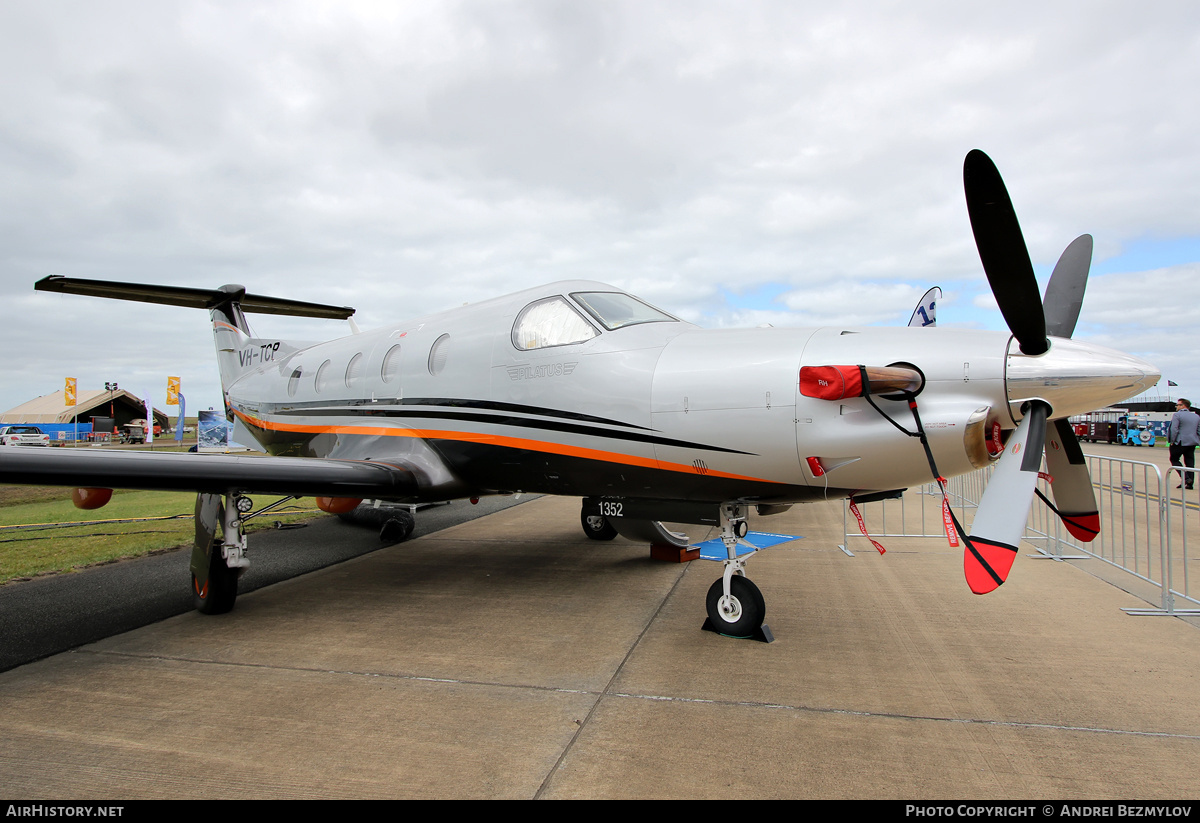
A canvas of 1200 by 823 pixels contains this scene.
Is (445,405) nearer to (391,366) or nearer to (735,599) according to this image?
(391,366)

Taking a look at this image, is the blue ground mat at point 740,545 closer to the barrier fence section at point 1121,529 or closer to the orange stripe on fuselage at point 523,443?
the barrier fence section at point 1121,529

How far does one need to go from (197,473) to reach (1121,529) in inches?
427

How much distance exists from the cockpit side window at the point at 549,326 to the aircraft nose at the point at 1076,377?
9.71 ft

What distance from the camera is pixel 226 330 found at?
11.8 meters

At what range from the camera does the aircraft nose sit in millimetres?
3502

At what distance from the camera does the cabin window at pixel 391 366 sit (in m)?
7.09

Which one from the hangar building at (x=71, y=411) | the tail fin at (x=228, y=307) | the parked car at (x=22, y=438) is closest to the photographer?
the tail fin at (x=228, y=307)

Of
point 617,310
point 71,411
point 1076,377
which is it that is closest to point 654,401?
point 617,310

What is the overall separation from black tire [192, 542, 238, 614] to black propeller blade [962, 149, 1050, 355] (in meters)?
6.26

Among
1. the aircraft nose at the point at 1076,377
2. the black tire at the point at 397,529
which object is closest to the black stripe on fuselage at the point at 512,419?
the aircraft nose at the point at 1076,377

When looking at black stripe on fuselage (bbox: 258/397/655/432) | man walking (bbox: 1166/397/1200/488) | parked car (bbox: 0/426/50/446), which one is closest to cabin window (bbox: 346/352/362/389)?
black stripe on fuselage (bbox: 258/397/655/432)

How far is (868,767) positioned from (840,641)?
181 centimetres

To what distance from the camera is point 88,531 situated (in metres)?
10.1

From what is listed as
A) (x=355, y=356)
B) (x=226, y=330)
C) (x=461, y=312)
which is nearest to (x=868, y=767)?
(x=461, y=312)
